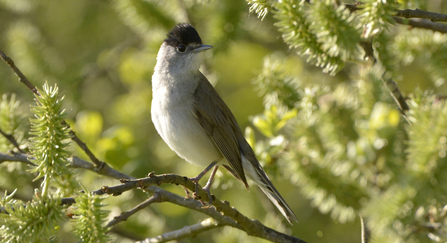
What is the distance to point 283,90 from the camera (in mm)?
3275

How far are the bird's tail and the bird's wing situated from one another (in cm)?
12

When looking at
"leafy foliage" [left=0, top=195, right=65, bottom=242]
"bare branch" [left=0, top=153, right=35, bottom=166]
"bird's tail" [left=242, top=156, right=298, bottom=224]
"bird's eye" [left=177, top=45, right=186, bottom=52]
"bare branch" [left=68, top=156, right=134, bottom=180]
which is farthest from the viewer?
"bird's eye" [left=177, top=45, right=186, bottom=52]

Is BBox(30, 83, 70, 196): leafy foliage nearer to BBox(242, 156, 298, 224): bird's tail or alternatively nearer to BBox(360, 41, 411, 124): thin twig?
BBox(242, 156, 298, 224): bird's tail

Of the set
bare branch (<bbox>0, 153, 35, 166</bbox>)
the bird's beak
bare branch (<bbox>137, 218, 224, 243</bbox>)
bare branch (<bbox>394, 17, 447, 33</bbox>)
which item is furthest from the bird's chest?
bare branch (<bbox>394, 17, 447, 33</bbox>)

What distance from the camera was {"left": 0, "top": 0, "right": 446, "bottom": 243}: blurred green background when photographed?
11.8 feet

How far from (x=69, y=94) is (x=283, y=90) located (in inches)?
96.7

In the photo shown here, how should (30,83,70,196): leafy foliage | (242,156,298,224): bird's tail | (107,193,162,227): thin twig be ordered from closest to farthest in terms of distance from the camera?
(30,83,70,196): leafy foliage < (107,193,162,227): thin twig < (242,156,298,224): bird's tail

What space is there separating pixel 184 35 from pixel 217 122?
0.75 m

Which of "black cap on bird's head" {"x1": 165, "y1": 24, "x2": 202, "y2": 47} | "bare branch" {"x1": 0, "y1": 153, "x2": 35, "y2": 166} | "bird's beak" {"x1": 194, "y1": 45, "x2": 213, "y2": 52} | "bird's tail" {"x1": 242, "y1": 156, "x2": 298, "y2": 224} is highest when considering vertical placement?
"bare branch" {"x1": 0, "y1": 153, "x2": 35, "y2": 166}

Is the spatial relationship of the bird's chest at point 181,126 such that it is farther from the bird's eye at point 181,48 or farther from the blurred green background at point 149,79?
the bird's eye at point 181,48

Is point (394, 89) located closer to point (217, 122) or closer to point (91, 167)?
point (217, 122)

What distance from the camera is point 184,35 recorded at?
10.8 feet

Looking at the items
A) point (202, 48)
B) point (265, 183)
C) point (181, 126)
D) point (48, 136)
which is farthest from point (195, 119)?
point (48, 136)

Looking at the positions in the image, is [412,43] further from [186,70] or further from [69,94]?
[69,94]
